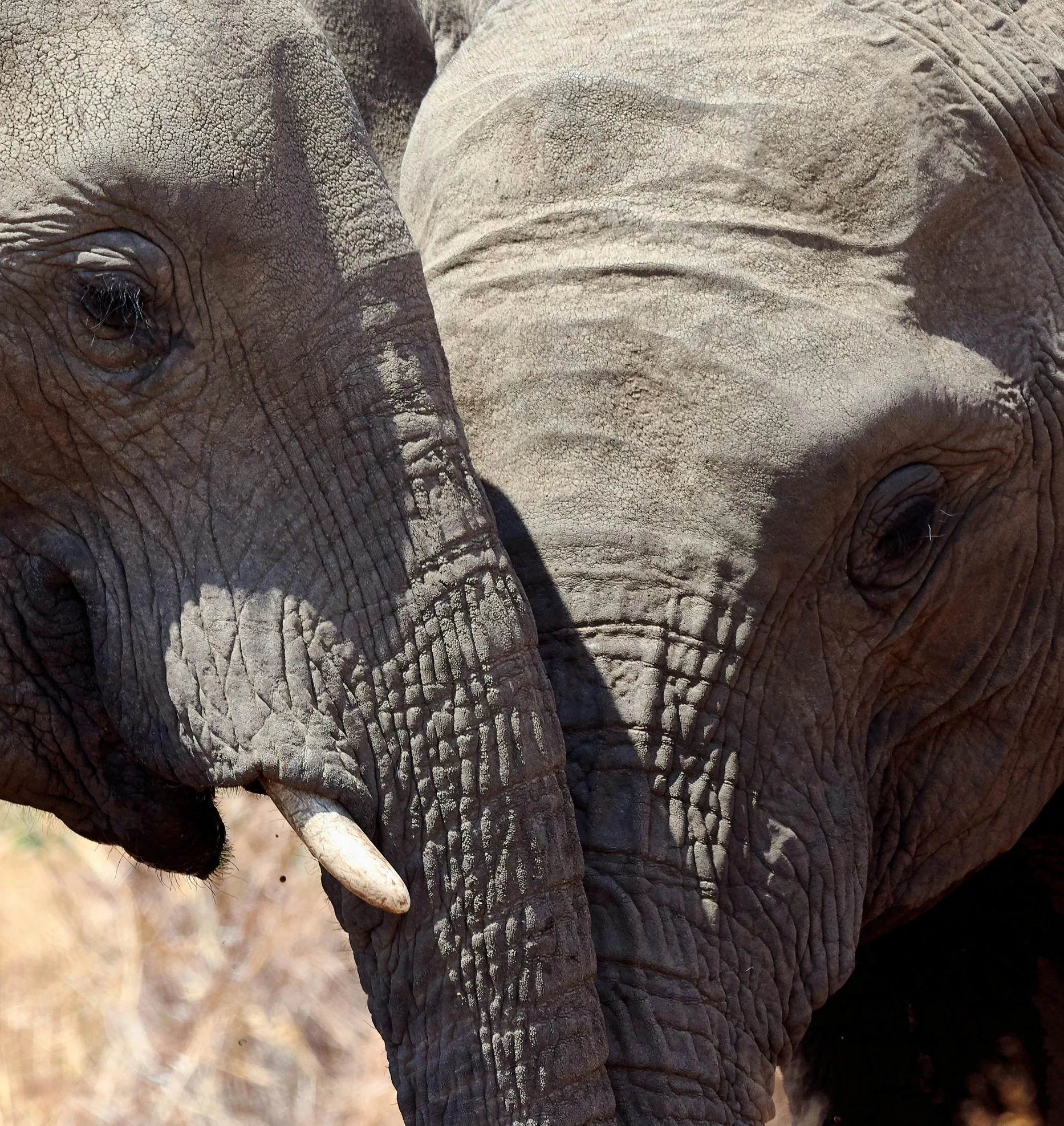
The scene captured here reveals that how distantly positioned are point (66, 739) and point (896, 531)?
37.1 inches

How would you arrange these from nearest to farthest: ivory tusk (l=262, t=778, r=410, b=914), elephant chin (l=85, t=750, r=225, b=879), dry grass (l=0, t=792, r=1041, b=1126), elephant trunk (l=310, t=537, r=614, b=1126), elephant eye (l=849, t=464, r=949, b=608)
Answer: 1. ivory tusk (l=262, t=778, r=410, b=914)
2. elephant trunk (l=310, t=537, r=614, b=1126)
3. elephant chin (l=85, t=750, r=225, b=879)
4. elephant eye (l=849, t=464, r=949, b=608)
5. dry grass (l=0, t=792, r=1041, b=1126)

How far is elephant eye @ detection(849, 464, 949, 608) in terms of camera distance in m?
2.20

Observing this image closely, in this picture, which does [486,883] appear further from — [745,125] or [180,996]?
[180,996]

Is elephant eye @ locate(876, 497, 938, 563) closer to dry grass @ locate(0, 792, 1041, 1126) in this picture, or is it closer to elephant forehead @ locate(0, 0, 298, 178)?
elephant forehead @ locate(0, 0, 298, 178)

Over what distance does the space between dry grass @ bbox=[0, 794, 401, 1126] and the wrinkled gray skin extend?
78.9 inches

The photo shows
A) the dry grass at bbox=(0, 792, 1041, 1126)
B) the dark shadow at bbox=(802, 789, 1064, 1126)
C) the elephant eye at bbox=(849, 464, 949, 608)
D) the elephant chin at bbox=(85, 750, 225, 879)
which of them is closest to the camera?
the elephant chin at bbox=(85, 750, 225, 879)

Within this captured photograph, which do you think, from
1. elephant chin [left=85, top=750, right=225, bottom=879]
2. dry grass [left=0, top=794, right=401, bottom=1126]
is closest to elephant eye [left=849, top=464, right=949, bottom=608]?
elephant chin [left=85, top=750, right=225, bottom=879]

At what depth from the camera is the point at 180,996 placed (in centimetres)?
430

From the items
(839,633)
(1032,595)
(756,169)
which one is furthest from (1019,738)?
(756,169)

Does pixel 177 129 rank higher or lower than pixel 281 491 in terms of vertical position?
higher

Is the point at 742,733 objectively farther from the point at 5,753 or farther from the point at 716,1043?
the point at 5,753

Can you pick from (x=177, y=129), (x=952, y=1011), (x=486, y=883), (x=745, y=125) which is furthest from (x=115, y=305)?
(x=952, y=1011)

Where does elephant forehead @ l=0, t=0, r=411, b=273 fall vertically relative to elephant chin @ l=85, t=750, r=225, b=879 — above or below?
above

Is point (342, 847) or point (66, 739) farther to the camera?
point (66, 739)
